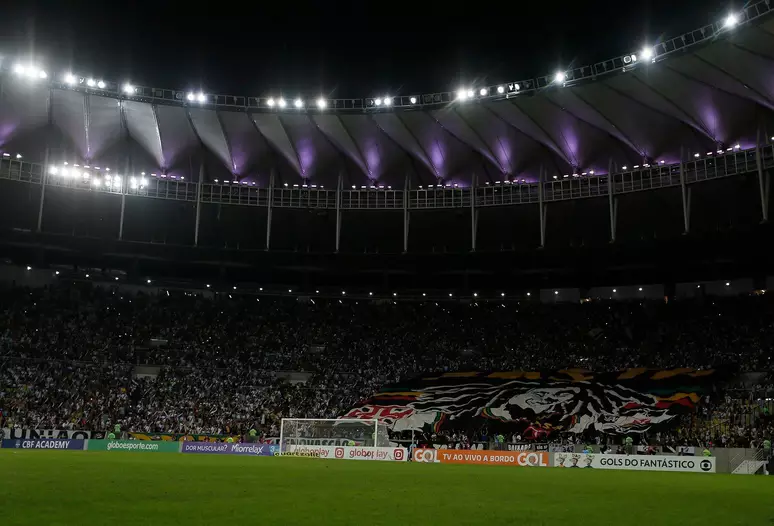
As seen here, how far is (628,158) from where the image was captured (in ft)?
172

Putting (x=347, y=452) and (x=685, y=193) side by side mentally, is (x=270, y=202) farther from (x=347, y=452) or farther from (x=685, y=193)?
(x=685, y=193)

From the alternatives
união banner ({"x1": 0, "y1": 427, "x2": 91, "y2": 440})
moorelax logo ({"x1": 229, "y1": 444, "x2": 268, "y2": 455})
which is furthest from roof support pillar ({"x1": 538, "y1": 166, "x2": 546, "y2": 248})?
união banner ({"x1": 0, "y1": 427, "x2": 91, "y2": 440})

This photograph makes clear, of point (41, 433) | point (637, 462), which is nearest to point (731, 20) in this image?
point (637, 462)

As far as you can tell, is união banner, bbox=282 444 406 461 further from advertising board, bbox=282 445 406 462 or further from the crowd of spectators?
the crowd of spectators

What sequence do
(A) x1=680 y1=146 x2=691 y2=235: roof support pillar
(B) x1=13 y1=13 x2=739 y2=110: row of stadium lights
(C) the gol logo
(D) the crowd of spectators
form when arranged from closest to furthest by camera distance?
(C) the gol logo → (B) x1=13 y1=13 x2=739 y2=110: row of stadium lights → (A) x1=680 y1=146 x2=691 y2=235: roof support pillar → (D) the crowd of spectators

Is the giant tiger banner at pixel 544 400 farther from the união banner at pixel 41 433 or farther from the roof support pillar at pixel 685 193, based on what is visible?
the união banner at pixel 41 433

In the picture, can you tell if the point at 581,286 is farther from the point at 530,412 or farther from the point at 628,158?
the point at 530,412

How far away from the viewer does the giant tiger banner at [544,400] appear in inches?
1757

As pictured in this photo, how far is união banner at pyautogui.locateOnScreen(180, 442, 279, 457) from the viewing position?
136 feet

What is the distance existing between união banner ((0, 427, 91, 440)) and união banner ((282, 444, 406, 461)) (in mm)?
12640

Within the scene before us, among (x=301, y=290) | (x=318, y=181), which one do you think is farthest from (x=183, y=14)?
(x=301, y=290)

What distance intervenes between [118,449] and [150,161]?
25213 mm

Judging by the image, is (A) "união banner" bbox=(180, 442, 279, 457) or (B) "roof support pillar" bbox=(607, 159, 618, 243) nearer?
(A) "união banner" bbox=(180, 442, 279, 457)

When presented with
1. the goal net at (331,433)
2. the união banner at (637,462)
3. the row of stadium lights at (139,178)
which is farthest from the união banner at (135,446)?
the união banner at (637,462)
